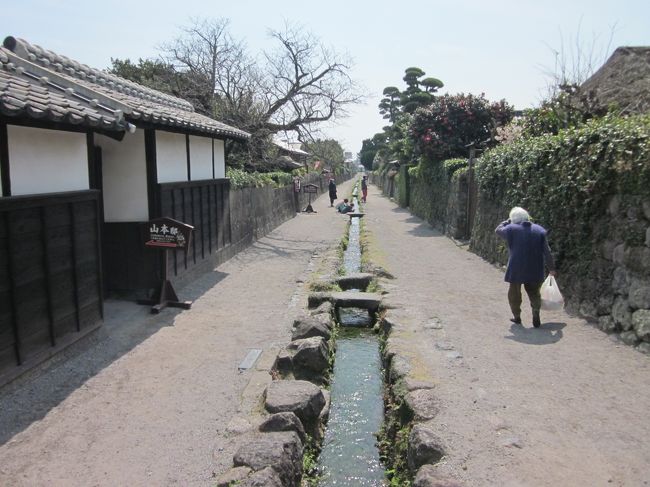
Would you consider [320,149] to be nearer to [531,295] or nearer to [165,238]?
[165,238]

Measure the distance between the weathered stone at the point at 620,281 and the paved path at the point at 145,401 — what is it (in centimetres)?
454

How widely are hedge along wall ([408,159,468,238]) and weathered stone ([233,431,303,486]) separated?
13686 millimetres

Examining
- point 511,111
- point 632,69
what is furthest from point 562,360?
point 511,111

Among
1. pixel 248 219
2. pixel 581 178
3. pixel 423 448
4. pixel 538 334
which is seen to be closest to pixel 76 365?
pixel 423 448

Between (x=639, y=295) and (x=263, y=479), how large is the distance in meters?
5.22

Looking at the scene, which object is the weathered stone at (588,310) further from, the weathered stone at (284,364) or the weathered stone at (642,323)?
the weathered stone at (284,364)

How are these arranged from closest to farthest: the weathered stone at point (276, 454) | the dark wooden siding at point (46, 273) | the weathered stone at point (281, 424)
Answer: the weathered stone at point (276, 454) < the weathered stone at point (281, 424) < the dark wooden siding at point (46, 273)

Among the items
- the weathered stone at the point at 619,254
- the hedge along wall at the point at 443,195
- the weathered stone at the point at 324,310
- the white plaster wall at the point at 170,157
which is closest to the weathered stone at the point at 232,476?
the weathered stone at the point at 324,310

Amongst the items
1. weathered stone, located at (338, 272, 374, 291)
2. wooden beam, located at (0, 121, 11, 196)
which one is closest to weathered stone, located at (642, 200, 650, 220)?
weathered stone, located at (338, 272, 374, 291)

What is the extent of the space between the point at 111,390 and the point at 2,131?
115 inches

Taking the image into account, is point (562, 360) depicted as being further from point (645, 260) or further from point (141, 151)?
point (141, 151)

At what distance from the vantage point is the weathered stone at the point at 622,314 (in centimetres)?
664

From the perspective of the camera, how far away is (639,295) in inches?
252

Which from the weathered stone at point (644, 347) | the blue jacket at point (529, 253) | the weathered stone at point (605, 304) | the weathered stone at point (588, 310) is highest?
the blue jacket at point (529, 253)
